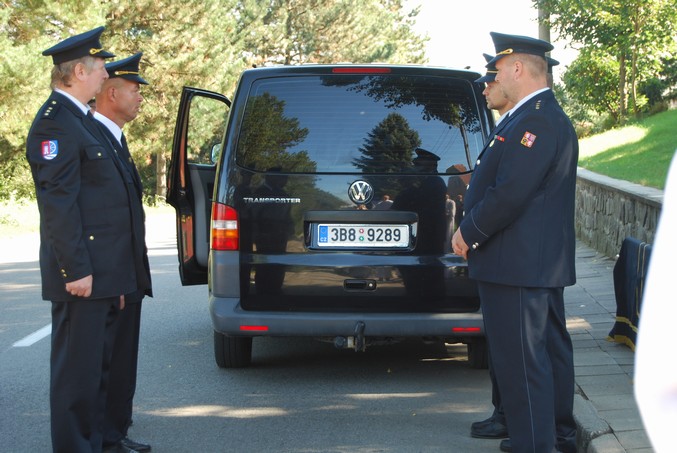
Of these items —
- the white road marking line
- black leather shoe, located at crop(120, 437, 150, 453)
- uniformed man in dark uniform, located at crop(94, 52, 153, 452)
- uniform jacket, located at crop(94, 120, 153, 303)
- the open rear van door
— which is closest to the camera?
uniform jacket, located at crop(94, 120, 153, 303)

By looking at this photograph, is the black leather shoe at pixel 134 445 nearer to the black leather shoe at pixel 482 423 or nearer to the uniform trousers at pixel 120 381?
the uniform trousers at pixel 120 381

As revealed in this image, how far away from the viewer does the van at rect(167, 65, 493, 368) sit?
5848 millimetres

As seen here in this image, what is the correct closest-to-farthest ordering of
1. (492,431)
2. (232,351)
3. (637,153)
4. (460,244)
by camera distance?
(460,244), (492,431), (232,351), (637,153)

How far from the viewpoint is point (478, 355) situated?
6758mm

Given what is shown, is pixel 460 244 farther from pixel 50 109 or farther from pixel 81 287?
pixel 50 109

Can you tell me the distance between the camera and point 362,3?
5688 centimetres

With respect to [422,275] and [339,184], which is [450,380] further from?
[339,184]

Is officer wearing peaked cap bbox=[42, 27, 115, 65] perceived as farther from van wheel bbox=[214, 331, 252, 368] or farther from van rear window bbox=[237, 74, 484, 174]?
van wheel bbox=[214, 331, 252, 368]

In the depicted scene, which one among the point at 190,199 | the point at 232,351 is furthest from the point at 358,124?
the point at 232,351

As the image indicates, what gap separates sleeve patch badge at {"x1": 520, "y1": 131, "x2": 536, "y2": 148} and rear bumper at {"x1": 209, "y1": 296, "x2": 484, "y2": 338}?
193 cm

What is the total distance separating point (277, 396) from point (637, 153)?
54.0 ft

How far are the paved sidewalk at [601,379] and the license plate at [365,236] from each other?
1378 millimetres

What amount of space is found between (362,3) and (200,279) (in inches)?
2036

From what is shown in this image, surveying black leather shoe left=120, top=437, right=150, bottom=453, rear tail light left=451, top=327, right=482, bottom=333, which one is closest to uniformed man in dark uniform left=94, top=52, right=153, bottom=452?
black leather shoe left=120, top=437, right=150, bottom=453
